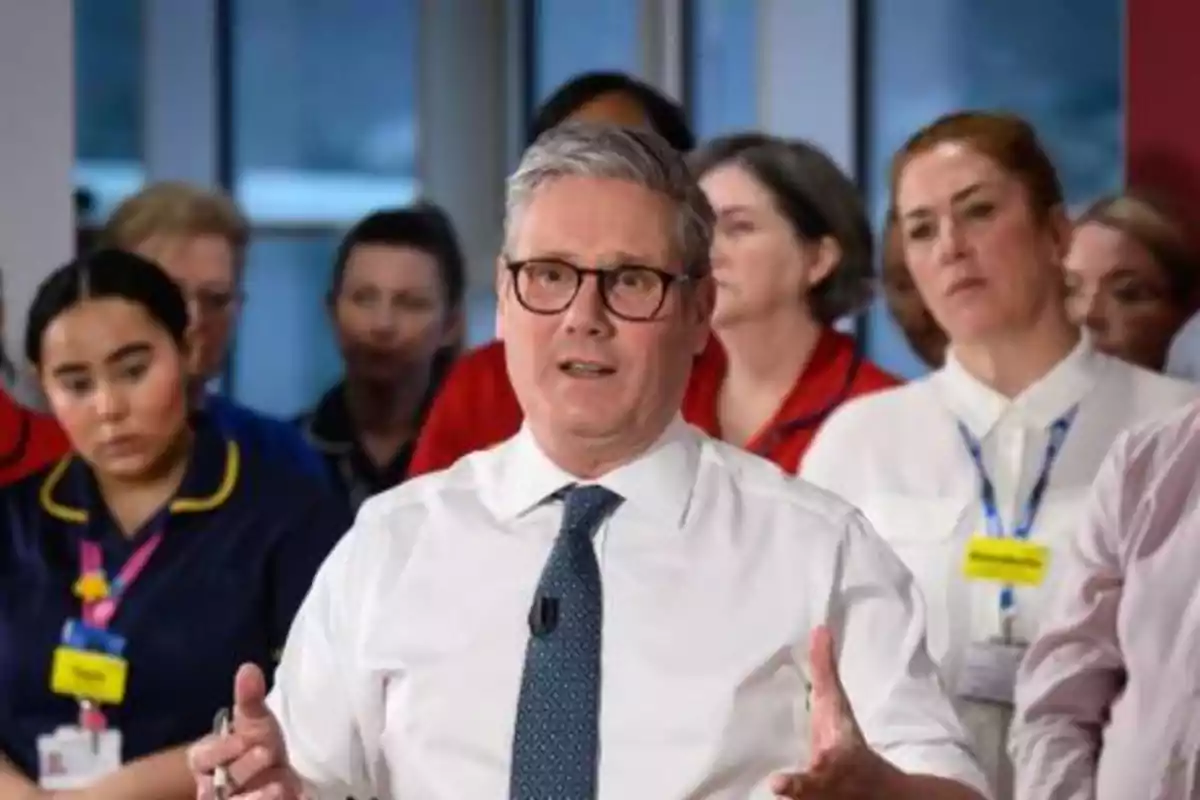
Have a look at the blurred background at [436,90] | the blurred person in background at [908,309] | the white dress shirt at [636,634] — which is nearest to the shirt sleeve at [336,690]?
the white dress shirt at [636,634]

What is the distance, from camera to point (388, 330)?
377 centimetres

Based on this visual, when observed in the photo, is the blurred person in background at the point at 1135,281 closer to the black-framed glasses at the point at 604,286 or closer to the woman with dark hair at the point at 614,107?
the woman with dark hair at the point at 614,107

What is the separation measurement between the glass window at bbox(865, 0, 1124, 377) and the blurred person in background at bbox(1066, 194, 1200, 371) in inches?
28.2

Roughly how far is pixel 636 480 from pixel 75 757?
112cm

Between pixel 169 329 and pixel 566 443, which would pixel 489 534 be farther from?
pixel 169 329

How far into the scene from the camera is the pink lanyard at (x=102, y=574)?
265 centimetres

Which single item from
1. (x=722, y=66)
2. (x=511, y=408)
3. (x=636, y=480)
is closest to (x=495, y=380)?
(x=511, y=408)

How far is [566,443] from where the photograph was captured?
192cm

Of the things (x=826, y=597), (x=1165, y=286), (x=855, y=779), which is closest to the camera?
(x=855, y=779)

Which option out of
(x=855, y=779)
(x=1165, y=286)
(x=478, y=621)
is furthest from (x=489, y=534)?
(x=1165, y=286)

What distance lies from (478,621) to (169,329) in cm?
100

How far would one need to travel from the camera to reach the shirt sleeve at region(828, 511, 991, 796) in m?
1.78

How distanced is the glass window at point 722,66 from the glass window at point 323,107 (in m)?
1.14

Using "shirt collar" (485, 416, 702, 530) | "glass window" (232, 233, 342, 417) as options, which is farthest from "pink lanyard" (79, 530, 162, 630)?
"glass window" (232, 233, 342, 417)
